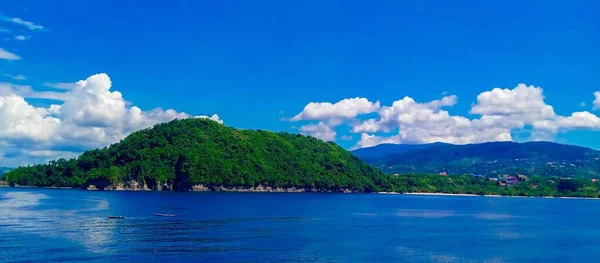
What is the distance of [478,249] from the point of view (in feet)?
251

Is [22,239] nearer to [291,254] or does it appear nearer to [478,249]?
[291,254]

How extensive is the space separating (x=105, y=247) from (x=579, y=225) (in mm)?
100264

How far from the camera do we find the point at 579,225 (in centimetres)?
12250

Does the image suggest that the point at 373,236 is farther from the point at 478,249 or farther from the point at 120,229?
the point at 120,229

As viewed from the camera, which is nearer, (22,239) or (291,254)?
(291,254)

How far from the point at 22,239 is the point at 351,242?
1654 inches

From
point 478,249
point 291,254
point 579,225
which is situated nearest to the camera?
point 291,254

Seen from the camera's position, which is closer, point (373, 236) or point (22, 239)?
point (22, 239)

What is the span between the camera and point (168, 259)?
196 ft

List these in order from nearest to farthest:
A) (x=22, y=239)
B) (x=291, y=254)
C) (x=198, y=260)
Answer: (x=198, y=260), (x=291, y=254), (x=22, y=239)

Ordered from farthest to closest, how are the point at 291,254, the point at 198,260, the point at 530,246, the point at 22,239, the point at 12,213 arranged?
the point at 12,213, the point at 530,246, the point at 22,239, the point at 291,254, the point at 198,260

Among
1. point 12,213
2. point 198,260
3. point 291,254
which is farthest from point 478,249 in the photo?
point 12,213

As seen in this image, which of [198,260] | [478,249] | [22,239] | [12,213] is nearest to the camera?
[198,260]

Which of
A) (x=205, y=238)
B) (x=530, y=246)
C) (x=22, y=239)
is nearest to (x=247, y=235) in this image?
(x=205, y=238)
